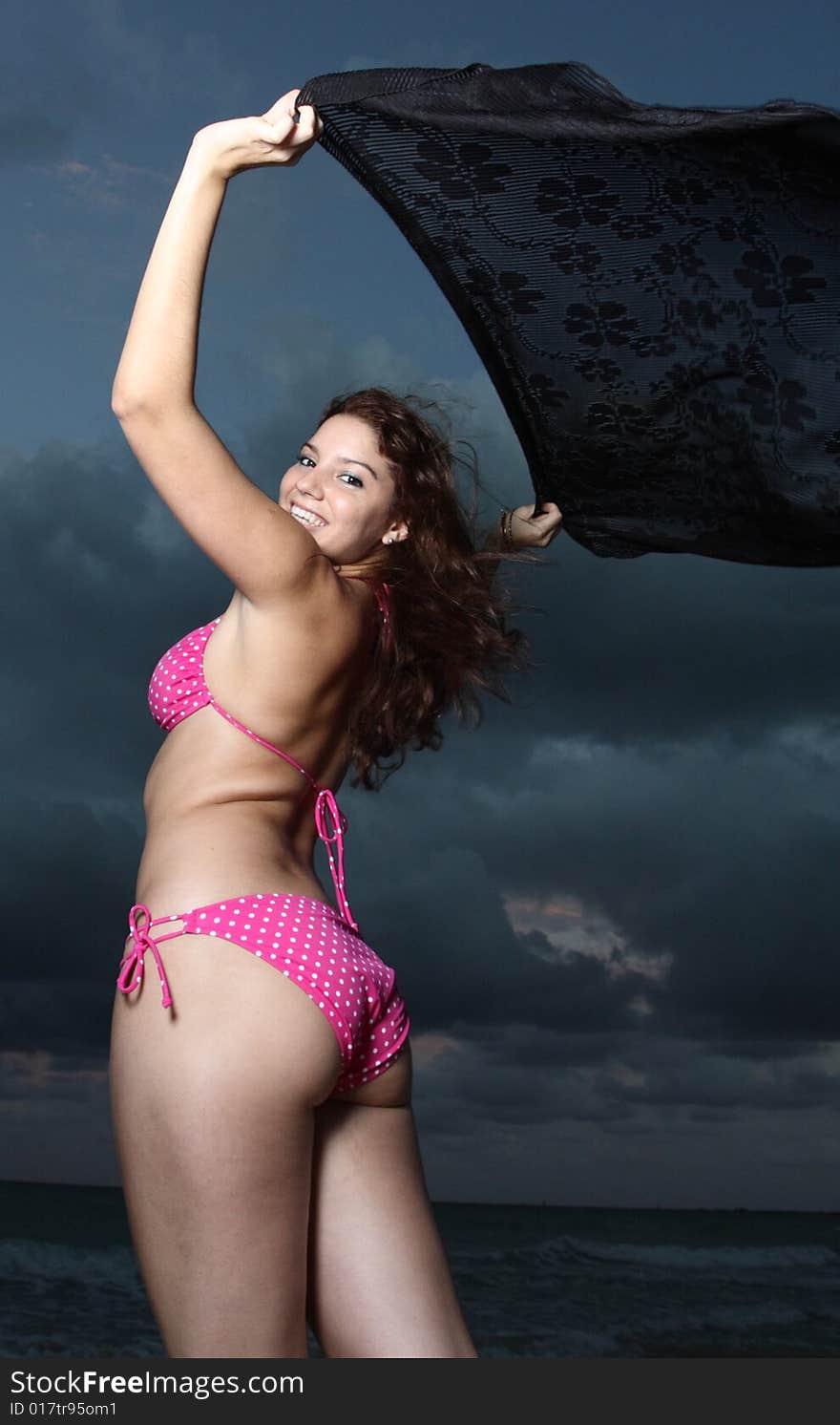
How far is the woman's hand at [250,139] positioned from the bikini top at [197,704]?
70 centimetres

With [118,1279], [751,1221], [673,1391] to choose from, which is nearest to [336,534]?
[673,1391]

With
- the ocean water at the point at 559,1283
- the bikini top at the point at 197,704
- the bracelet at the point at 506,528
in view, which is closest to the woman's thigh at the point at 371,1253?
the bikini top at the point at 197,704

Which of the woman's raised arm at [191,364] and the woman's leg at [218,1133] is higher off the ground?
the woman's raised arm at [191,364]

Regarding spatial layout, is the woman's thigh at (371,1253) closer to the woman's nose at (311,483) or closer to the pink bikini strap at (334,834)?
the pink bikini strap at (334,834)

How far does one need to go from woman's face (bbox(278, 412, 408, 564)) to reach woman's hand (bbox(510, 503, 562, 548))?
0.29 m

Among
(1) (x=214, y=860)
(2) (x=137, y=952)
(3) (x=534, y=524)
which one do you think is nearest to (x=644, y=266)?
(3) (x=534, y=524)

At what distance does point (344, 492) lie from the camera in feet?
8.20

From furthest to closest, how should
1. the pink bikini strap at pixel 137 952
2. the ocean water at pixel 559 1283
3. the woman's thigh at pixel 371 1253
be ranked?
the ocean water at pixel 559 1283
the woman's thigh at pixel 371 1253
the pink bikini strap at pixel 137 952

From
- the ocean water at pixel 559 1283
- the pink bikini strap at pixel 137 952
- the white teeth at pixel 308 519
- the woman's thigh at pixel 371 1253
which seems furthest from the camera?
the ocean water at pixel 559 1283

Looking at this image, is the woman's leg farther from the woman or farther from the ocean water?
the ocean water

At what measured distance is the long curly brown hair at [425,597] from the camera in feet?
8.46

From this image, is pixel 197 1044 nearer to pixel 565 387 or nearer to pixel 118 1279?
pixel 565 387

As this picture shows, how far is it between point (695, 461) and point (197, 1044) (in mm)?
1232

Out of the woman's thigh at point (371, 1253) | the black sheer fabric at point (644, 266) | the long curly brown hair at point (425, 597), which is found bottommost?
the woman's thigh at point (371, 1253)
